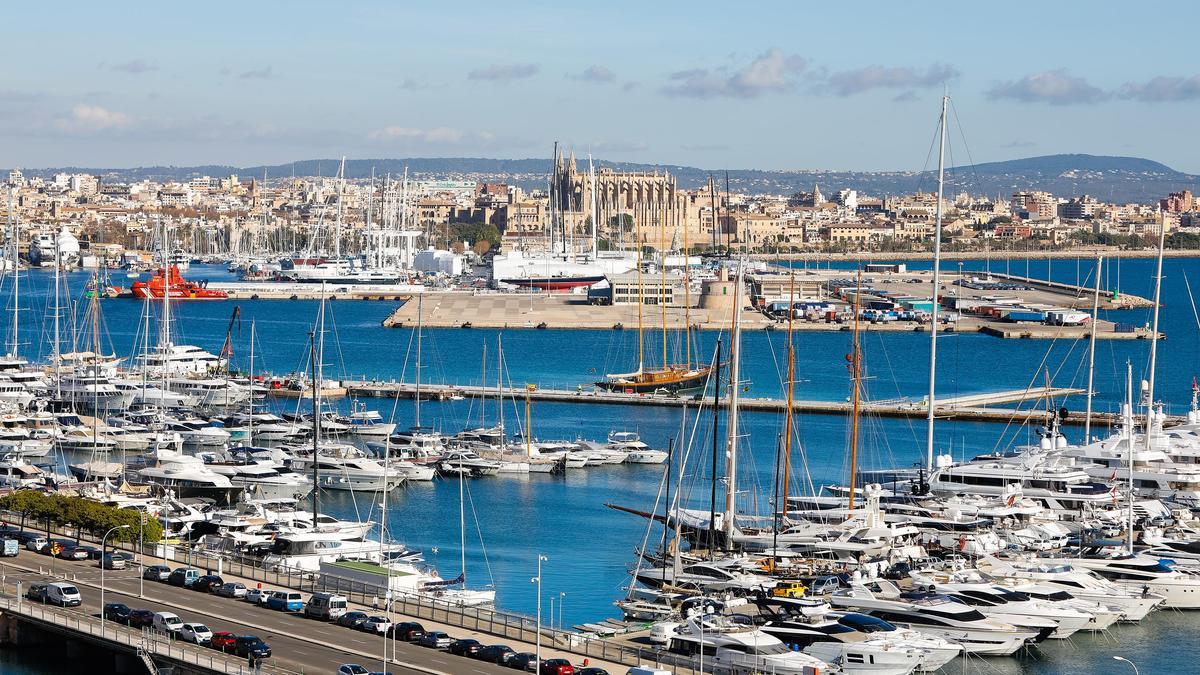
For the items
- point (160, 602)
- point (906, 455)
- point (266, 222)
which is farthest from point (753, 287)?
point (266, 222)

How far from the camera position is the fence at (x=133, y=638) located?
723 inches

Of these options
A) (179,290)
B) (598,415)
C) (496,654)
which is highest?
(496,654)

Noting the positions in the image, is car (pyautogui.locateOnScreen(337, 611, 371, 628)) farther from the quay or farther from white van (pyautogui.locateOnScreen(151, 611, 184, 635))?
the quay

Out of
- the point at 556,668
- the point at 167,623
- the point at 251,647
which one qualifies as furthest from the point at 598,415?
the point at 556,668

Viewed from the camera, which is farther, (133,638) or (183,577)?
(183,577)

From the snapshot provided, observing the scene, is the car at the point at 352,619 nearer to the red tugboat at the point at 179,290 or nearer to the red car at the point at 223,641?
the red car at the point at 223,641

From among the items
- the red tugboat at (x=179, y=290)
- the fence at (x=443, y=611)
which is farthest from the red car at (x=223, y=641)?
the red tugboat at (x=179, y=290)

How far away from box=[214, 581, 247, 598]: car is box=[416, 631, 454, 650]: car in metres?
3.32

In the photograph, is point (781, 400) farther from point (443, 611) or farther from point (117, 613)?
point (117, 613)

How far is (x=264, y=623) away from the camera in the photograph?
20.4 meters

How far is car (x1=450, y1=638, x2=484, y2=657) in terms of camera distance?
62.0 feet

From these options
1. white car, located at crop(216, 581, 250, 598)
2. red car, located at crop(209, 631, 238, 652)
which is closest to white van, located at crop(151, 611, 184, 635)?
red car, located at crop(209, 631, 238, 652)

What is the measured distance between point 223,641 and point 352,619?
1.77 m

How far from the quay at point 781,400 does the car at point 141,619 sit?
80.0 feet
